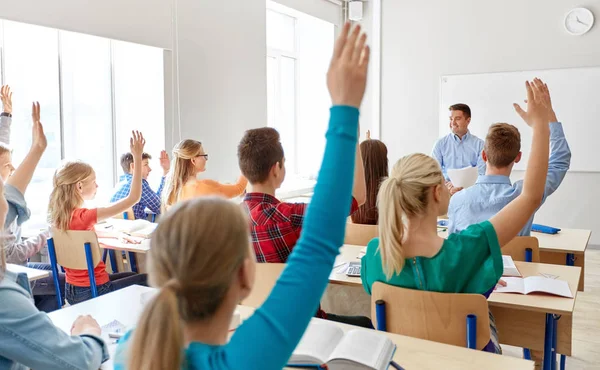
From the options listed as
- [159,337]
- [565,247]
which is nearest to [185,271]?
[159,337]

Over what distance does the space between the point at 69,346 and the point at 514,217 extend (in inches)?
51.9

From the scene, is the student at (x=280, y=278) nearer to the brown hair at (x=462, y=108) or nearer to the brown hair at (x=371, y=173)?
the brown hair at (x=371, y=173)

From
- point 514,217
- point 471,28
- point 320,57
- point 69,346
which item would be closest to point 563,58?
point 471,28

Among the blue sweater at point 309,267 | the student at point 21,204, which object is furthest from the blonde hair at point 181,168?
the blue sweater at point 309,267

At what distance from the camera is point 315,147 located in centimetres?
780

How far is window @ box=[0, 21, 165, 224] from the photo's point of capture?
12.8 feet

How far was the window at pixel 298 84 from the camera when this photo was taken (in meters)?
7.15

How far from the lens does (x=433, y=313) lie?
1.69m

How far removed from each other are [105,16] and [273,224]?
2876mm

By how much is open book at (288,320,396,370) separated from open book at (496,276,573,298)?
3.06 feet

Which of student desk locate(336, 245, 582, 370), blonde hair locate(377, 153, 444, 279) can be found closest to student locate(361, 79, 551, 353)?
blonde hair locate(377, 153, 444, 279)

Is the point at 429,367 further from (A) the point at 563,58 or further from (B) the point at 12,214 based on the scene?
(A) the point at 563,58

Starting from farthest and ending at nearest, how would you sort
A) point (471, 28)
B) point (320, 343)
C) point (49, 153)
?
point (471, 28) → point (49, 153) → point (320, 343)

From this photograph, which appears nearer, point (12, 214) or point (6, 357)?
point (6, 357)
